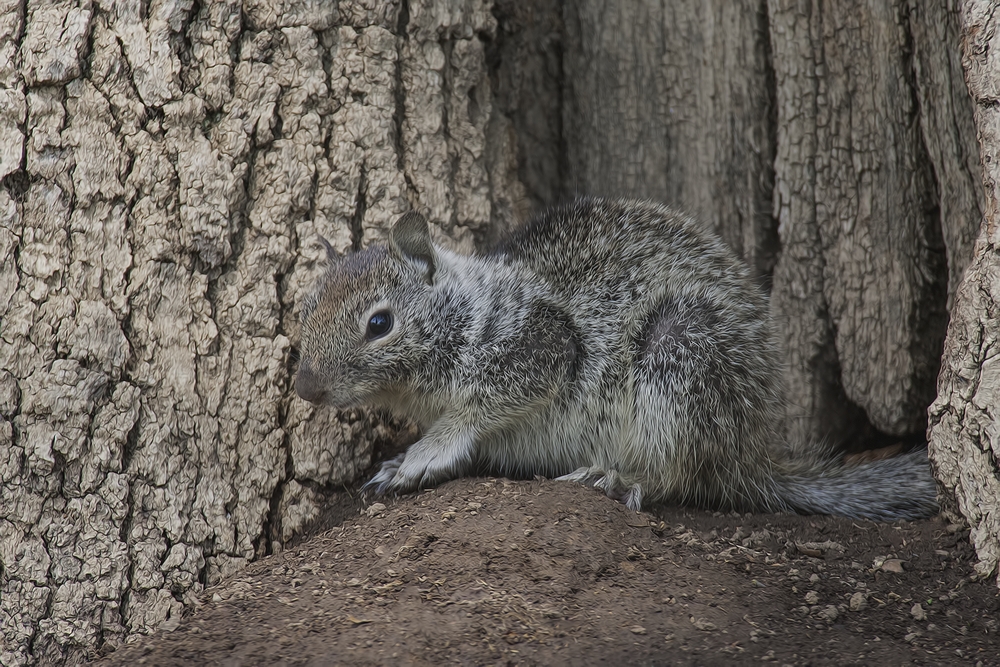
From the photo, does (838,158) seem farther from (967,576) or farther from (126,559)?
(126,559)

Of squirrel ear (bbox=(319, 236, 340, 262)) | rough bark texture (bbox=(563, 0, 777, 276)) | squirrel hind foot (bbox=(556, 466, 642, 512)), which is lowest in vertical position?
squirrel hind foot (bbox=(556, 466, 642, 512))

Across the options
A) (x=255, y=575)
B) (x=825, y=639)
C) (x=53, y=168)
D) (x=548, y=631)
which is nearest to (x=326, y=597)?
(x=255, y=575)

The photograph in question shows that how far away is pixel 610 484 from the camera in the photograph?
15.7ft

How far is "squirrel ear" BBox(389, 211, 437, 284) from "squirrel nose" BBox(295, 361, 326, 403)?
31.9 inches

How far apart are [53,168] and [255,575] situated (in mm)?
2167

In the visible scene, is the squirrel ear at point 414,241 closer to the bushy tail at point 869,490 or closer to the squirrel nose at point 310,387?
the squirrel nose at point 310,387

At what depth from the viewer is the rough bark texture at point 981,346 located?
3.97 meters

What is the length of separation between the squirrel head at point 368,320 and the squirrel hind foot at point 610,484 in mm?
1030

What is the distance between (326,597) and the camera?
3.85 m

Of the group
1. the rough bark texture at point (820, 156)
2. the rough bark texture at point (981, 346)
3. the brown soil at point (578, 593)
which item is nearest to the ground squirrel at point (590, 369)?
the brown soil at point (578, 593)

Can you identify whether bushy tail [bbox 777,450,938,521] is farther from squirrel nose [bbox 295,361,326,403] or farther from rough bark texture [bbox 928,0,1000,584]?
squirrel nose [bbox 295,361,326,403]

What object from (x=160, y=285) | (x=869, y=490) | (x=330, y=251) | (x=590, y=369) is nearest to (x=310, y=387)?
(x=330, y=251)

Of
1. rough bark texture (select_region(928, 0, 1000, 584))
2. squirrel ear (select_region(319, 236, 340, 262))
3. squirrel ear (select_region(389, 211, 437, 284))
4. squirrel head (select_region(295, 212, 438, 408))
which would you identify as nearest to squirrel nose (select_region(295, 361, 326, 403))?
squirrel head (select_region(295, 212, 438, 408))

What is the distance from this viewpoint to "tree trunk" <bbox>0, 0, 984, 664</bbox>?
440cm
